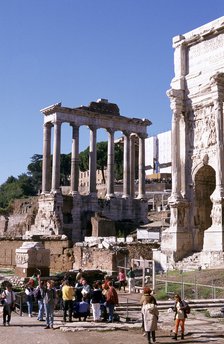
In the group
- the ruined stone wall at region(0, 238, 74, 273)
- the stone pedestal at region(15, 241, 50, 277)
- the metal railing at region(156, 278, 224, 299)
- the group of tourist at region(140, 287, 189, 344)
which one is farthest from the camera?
the ruined stone wall at region(0, 238, 74, 273)

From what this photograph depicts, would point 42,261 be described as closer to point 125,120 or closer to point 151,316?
point 151,316

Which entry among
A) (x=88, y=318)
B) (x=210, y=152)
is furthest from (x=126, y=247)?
(x=88, y=318)

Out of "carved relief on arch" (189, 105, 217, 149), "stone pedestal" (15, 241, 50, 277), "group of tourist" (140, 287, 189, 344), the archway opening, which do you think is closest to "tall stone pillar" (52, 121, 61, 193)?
the archway opening

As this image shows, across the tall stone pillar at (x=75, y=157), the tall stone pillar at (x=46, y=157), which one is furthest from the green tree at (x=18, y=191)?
the tall stone pillar at (x=75, y=157)

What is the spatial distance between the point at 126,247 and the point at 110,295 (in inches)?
682

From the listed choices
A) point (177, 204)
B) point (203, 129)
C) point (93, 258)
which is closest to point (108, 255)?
point (93, 258)

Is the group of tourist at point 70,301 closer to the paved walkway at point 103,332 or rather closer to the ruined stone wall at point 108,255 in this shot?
the paved walkway at point 103,332

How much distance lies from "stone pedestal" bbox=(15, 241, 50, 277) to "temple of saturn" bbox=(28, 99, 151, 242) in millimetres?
24122

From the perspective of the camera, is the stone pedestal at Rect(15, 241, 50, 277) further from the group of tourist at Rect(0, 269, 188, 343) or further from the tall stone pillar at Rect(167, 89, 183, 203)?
the tall stone pillar at Rect(167, 89, 183, 203)

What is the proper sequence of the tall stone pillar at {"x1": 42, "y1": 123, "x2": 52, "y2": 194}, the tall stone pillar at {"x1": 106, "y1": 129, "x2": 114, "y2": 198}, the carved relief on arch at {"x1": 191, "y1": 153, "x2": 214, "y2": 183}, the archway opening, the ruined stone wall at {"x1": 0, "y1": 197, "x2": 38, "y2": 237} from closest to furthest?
the carved relief on arch at {"x1": 191, "y1": 153, "x2": 214, "y2": 183}
the archway opening
the tall stone pillar at {"x1": 42, "y1": 123, "x2": 52, "y2": 194}
the ruined stone wall at {"x1": 0, "y1": 197, "x2": 38, "y2": 237}
the tall stone pillar at {"x1": 106, "y1": 129, "x2": 114, "y2": 198}

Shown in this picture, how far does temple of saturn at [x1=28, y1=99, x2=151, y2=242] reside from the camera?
160 ft

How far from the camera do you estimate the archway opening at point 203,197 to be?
27.4m

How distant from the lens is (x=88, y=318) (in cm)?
1556

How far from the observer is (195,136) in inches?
1082
